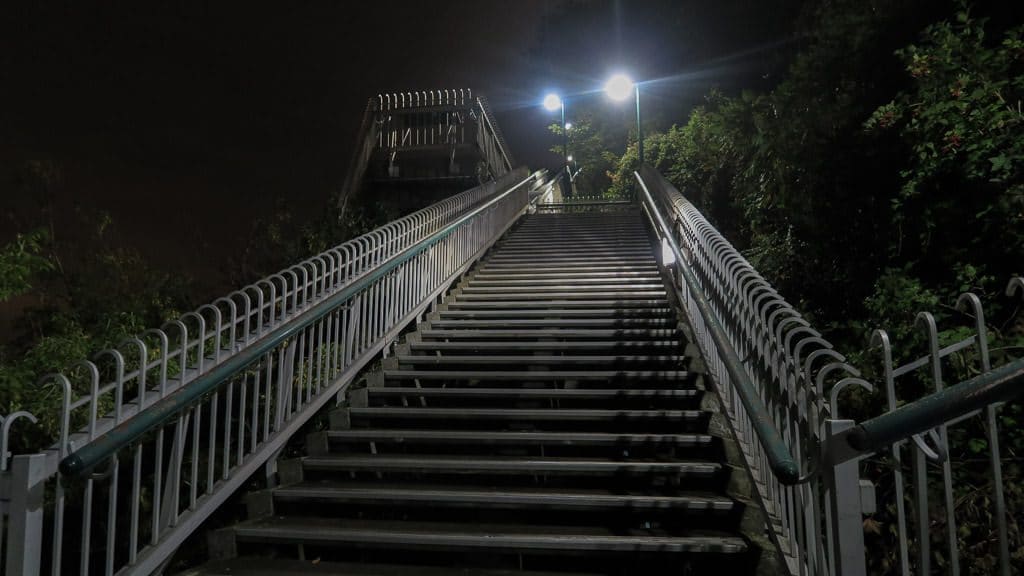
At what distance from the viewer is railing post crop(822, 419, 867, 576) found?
2039 millimetres

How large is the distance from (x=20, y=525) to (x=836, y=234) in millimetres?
7576

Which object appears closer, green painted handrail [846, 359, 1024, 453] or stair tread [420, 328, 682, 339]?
green painted handrail [846, 359, 1024, 453]

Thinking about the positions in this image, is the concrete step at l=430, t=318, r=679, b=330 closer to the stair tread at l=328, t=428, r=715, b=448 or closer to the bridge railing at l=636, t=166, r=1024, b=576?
the bridge railing at l=636, t=166, r=1024, b=576

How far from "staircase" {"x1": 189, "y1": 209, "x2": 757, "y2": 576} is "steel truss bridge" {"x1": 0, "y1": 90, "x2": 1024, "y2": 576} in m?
0.02

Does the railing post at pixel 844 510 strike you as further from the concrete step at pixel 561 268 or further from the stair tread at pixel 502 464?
the concrete step at pixel 561 268

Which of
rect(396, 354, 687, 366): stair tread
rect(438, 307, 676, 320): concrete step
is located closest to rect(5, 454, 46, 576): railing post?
rect(396, 354, 687, 366): stair tread

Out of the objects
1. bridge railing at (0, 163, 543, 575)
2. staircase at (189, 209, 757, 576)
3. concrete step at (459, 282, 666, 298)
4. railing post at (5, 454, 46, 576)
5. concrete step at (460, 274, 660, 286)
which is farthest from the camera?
concrete step at (460, 274, 660, 286)

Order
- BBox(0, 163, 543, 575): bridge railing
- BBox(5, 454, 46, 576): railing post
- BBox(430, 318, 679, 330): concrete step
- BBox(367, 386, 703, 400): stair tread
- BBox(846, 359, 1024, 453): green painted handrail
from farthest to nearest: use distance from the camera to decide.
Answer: BBox(430, 318, 679, 330): concrete step
BBox(367, 386, 703, 400): stair tread
BBox(0, 163, 543, 575): bridge railing
BBox(5, 454, 46, 576): railing post
BBox(846, 359, 1024, 453): green painted handrail

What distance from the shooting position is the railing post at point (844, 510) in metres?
2.04

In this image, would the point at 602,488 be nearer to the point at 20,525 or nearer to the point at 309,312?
the point at 309,312

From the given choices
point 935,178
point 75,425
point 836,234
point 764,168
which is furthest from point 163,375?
point 764,168

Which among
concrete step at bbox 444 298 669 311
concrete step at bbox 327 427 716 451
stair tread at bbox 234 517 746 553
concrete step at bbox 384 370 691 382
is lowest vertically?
stair tread at bbox 234 517 746 553

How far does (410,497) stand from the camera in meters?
3.52

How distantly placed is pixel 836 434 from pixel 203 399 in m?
3.20
